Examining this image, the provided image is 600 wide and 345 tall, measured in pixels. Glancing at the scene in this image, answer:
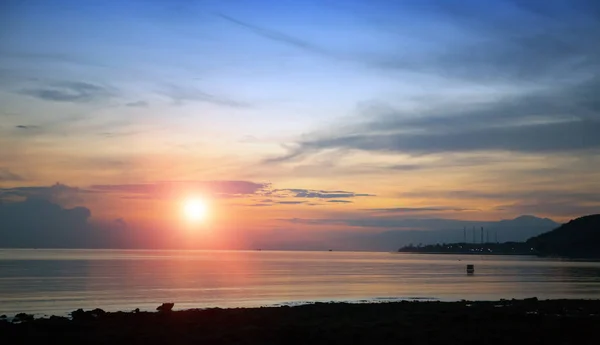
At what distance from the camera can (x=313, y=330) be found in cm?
2973

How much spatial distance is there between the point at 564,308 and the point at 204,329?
25846 millimetres

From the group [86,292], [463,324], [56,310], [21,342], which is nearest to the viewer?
[21,342]

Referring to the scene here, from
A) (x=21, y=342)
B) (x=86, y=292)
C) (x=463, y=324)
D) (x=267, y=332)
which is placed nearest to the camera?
(x=21, y=342)

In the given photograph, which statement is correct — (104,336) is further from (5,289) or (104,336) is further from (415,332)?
(5,289)

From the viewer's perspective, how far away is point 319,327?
102 feet

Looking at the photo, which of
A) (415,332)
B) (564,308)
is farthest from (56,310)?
(564,308)

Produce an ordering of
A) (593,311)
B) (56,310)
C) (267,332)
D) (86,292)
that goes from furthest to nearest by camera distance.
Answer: (86,292) → (56,310) → (593,311) → (267,332)

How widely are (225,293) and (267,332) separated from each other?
36.9 meters

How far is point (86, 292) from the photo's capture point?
63219 mm

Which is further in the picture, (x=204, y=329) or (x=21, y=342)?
(x=204, y=329)

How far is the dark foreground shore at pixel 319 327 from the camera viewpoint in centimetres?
2719

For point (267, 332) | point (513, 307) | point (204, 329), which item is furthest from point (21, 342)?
point (513, 307)

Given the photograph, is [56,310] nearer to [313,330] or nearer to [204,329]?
[204,329]

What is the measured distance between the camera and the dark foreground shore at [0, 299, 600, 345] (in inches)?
1070
